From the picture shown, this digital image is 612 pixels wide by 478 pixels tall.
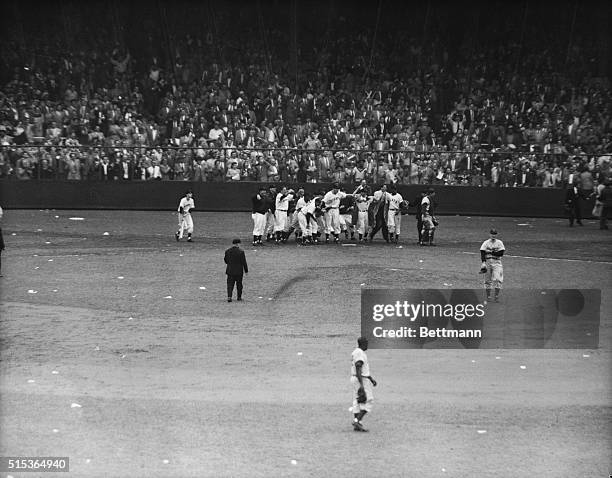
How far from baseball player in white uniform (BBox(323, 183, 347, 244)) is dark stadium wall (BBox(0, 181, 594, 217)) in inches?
374

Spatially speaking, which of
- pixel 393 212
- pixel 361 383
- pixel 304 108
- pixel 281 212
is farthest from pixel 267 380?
pixel 304 108

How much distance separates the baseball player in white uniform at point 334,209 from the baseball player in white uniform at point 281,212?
1083 mm

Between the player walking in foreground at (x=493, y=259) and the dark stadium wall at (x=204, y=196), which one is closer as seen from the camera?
the player walking in foreground at (x=493, y=259)

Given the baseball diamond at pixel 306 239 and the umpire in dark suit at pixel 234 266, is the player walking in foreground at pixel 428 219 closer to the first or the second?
the baseball diamond at pixel 306 239

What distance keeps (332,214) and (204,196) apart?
38.1ft

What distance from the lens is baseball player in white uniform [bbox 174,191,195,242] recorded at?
2923cm

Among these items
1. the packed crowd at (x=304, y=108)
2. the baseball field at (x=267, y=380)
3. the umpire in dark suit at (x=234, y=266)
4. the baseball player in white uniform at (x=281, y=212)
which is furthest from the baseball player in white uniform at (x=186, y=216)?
the packed crowd at (x=304, y=108)

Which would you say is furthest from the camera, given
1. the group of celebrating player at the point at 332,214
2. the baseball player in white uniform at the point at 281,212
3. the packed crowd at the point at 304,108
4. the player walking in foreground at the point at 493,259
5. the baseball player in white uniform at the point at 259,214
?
the packed crowd at the point at 304,108

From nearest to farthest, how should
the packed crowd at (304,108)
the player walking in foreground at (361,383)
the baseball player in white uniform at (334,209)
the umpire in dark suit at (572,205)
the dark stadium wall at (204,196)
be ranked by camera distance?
the player walking in foreground at (361,383) → the baseball player in white uniform at (334,209) → the umpire in dark suit at (572,205) → the dark stadium wall at (204,196) → the packed crowd at (304,108)

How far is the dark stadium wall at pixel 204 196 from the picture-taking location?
3966cm

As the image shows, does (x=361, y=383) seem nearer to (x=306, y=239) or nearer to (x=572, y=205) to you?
(x=306, y=239)

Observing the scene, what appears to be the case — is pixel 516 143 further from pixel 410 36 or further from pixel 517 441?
pixel 517 441

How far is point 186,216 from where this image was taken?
2977cm

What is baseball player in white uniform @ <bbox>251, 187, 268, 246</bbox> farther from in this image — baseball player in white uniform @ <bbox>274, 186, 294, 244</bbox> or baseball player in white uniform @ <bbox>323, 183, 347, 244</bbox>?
baseball player in white uniform @ <bbox>323, 183, 347, 244</bbox>
